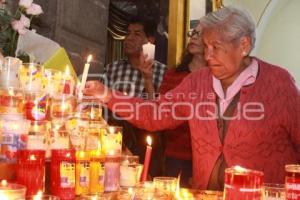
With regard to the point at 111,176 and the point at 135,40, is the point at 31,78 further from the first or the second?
the point at 135,40

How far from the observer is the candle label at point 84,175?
5.79 feet

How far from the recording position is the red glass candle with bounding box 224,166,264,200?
1271 mm

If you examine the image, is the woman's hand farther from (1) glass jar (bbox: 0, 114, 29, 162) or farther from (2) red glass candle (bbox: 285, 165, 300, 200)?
(2) red glass candle (bbox: 285, 165, 300, 200)

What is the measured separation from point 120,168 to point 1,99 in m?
0.64

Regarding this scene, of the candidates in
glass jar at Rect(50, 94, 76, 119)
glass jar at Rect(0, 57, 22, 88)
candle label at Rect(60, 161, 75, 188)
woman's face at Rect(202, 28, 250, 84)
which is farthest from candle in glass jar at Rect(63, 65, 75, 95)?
woman's face at Rect(202, 28, 250, 84)

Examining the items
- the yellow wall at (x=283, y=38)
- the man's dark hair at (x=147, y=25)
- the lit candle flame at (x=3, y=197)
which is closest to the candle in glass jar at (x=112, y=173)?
the lit candle flame at (x=3, y=197)

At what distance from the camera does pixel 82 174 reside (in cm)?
177

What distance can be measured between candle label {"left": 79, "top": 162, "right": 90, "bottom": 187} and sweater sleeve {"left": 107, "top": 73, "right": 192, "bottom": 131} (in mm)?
836

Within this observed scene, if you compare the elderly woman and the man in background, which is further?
the man in background

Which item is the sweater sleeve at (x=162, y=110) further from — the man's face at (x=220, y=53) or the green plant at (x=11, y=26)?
the green plant at (x=11, y=26)

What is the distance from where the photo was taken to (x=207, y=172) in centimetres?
245

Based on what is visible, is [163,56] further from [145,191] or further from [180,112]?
[145,191]

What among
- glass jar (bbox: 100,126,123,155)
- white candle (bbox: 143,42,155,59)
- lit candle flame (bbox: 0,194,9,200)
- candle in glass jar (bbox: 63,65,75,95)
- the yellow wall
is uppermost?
the yellow wall

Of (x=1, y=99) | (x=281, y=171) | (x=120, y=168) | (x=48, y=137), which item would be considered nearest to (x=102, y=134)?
(x=120, y=168)
